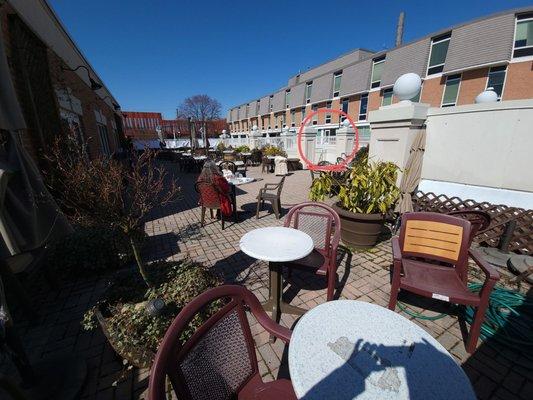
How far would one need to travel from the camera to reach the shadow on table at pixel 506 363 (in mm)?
1849

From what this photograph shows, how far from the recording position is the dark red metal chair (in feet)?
8.43

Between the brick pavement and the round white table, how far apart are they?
3.22 feet

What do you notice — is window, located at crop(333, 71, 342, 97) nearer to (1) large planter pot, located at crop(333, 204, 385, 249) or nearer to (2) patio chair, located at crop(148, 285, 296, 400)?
(1) large planter pot, located at crop(333, 204, 385, 249)

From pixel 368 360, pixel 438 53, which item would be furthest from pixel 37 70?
pixel 438 53

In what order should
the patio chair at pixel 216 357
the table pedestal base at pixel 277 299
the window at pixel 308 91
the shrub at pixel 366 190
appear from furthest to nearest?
the window at pixel 308 91 → the shrub at pixel 366 190 → the table pedestal base at pixel 277 299 → the patio chair at pixel 216 357

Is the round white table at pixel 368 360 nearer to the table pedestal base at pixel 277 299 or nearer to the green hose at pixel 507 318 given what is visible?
the table pedestal base at pixel 277 299

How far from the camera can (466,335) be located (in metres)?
2.35

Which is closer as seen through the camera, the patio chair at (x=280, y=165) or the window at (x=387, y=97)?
the patio chair at (x=280, y=165)

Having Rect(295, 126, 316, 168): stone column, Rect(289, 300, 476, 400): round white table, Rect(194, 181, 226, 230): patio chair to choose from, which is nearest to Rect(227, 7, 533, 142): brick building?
Rect(295, 126, 316, 168): stone column

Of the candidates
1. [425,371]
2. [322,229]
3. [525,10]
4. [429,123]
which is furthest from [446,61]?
[425,371]

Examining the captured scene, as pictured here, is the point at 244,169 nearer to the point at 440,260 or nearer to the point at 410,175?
the point at 410,175

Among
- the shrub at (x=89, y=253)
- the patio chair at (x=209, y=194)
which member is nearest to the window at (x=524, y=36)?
the patio chair at (x=209, y=194)

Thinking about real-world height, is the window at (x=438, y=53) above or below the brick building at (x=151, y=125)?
above

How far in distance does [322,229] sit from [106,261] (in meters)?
3.23
